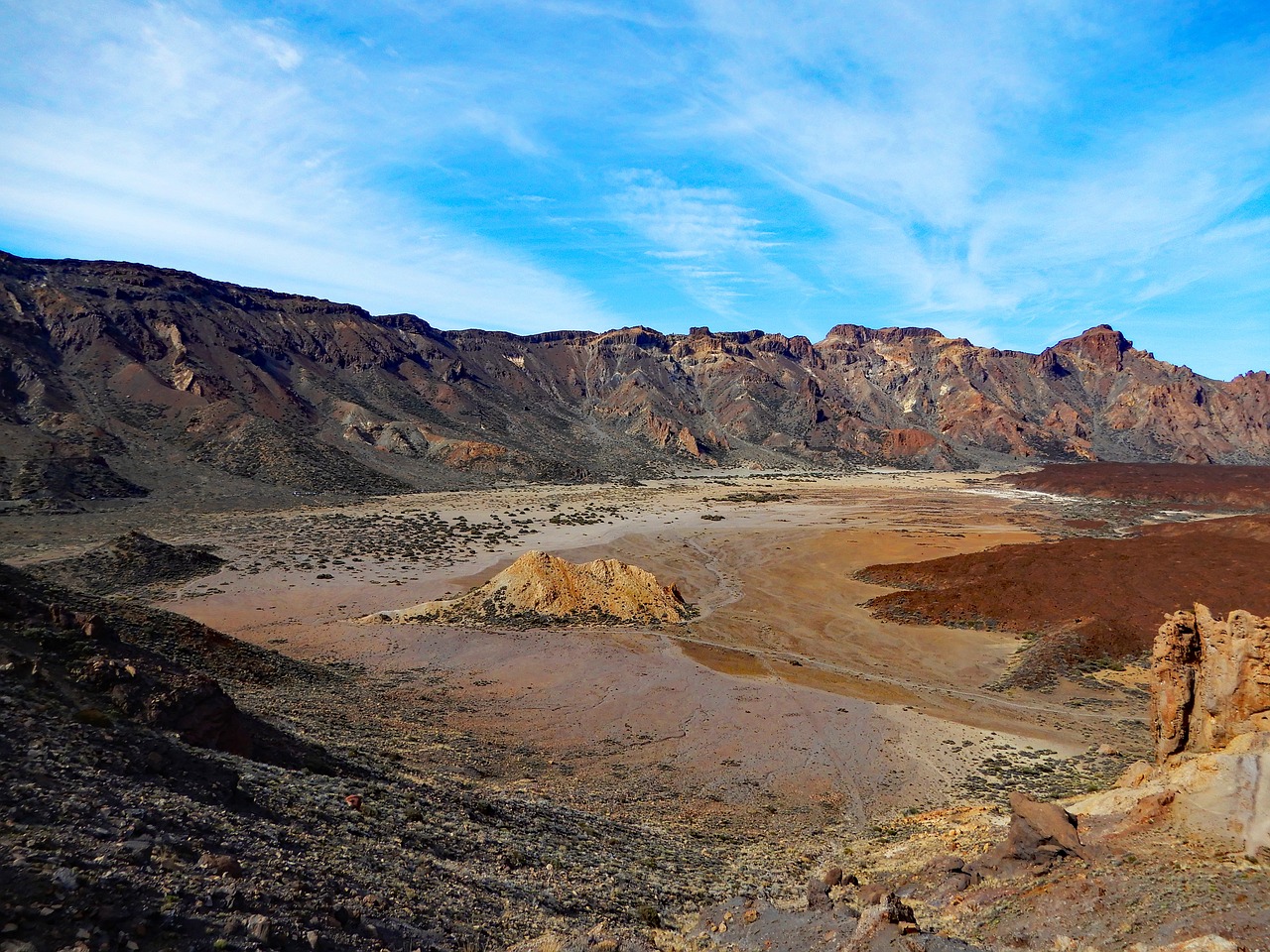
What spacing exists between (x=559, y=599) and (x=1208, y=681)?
25.0 meters

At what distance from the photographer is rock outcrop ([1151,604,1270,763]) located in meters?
12.8

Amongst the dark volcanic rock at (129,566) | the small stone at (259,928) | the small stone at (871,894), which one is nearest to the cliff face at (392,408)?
the dark volcanic rock at (129,566)

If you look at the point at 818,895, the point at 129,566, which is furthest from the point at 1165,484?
the point at 129,566

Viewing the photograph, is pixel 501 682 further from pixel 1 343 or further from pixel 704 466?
pixel 704 466

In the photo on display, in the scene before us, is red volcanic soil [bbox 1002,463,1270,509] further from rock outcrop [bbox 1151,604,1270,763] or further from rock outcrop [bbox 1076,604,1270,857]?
rock outcrop [bbox 1076,604,1270,857]

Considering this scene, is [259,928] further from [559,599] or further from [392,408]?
[392,408]

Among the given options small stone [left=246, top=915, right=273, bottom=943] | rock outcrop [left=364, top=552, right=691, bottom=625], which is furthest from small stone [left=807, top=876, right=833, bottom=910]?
rock outcrop [left=364, top=552, right=691, bottom=625]

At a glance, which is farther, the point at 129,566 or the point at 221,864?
the point at 129,566

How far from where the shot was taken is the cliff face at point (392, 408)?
76.6 meters

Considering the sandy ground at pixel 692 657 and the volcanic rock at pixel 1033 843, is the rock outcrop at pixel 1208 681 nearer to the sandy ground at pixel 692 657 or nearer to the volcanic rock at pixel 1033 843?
the sandy ground at pixel 692 657

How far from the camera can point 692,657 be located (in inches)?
1062

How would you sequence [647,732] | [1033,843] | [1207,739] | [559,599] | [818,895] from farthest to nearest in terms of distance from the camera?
[559,599], [647,732], [1207,739], [818,895], [1033,843]

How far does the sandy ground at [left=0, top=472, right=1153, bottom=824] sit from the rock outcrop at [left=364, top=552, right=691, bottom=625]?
191 centimetres

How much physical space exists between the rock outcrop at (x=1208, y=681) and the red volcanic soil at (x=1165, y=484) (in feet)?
309
